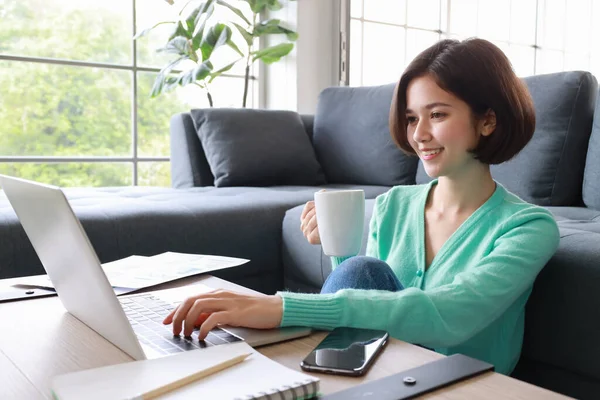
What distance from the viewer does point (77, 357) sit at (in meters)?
0.64

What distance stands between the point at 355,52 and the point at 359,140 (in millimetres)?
1436

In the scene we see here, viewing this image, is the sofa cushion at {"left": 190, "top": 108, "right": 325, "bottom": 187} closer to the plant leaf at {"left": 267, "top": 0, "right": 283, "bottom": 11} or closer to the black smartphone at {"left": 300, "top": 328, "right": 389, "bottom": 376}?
the plant leaf at {"left": 267, "top": 0, "right": 283, "bottom": 11}

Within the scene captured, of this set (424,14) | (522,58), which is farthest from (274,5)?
(522,58)

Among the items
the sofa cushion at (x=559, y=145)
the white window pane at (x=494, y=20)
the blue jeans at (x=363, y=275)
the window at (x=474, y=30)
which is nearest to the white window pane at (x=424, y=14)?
the window at (x=474, y=30)

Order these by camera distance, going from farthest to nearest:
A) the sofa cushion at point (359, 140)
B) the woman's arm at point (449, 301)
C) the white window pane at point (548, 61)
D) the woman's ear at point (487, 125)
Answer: the white window pane at point (548, 61) < the sofa cushion at point (359, 140) < the woman's ear at point (487, 125) < the woman's arm at point (449, 301)

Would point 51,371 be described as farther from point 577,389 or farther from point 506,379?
point 577,389

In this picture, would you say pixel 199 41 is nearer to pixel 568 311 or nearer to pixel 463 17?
pixel 463 17

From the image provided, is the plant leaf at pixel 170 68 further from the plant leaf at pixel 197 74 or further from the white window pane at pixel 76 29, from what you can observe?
the white window pane at pixel 76 29

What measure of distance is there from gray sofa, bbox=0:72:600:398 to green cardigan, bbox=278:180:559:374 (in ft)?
0.30

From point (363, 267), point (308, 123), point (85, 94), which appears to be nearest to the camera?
point (363, 267)

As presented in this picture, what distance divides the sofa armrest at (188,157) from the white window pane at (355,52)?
1529mm

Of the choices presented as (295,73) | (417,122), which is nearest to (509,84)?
(417,122)

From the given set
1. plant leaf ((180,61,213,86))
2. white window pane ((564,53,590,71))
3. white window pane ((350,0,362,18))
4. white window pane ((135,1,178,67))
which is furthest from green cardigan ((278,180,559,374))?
white window pane ((564,53,590,71))

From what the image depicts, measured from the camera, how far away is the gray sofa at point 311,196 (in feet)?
3.64
